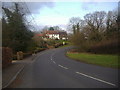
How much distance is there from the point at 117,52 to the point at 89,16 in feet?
232

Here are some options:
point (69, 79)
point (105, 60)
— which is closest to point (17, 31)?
point (105, 60)

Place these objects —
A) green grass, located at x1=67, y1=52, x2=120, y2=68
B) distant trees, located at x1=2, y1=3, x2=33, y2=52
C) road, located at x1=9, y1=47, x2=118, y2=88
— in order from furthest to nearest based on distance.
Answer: distant trees, located at x1=2, y1=3, x2=33, y2=52 → green grass, located at x1=67, y1=52, x2=120, y2=68 → road, located at x1=9, y1=47, x2=118, y2=88

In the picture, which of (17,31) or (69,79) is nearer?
(69,79)

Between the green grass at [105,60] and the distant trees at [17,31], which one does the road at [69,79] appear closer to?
the green grass at [105,60]

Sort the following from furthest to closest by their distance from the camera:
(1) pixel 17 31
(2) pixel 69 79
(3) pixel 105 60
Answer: (1) pixel 17 31 → (3) pixel 105 60 → (2) pixel 69 79

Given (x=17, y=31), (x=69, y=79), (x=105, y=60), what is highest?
(x=17, y=31)

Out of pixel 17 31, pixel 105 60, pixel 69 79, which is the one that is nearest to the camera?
pixel 69 79

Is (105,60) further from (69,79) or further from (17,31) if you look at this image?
(17,31)

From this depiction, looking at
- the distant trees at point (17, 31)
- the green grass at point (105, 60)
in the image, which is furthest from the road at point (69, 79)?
the distant trees at point (17, 31)

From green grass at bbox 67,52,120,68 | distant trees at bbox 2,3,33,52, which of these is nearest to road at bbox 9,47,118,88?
green grass at bbox 67,52,120,68

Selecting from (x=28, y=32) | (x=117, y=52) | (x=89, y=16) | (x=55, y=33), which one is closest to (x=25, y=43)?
(x=28, y=32)

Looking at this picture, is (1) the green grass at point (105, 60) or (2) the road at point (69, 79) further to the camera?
(1) the green grass at point (105, 60)

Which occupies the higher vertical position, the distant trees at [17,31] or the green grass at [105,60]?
the distant trees at [17,31]

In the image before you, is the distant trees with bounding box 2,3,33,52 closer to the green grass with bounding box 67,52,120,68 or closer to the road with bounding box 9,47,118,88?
the green grass with bounding box 67,52,120,68
